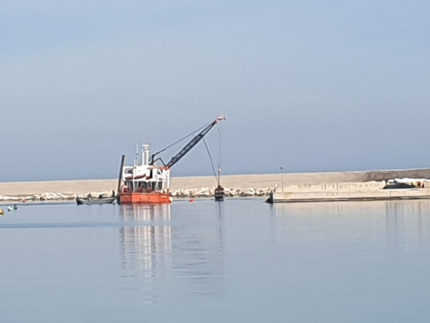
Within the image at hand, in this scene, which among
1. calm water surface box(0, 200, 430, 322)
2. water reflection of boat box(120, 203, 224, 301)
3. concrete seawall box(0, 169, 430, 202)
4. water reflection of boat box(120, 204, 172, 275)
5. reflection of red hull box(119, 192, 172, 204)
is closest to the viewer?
calm water surface box(0, 200, 430, 322)

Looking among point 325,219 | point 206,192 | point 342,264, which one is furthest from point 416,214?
point 206,192

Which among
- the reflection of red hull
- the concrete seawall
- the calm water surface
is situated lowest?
the calm water surface

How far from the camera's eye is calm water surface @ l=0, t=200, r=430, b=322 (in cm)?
1555

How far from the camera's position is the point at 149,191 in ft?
229

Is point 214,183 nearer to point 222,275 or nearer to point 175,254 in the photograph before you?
point 175,254

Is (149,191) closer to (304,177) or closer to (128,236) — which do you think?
(128,236)

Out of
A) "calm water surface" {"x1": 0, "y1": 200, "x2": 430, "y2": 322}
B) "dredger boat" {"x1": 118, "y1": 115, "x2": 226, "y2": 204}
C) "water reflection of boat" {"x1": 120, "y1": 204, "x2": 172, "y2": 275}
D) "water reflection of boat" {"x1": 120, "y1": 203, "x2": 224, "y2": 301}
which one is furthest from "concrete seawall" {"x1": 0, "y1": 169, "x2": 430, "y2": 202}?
"calm water surface" {"x1": 0, "y1": 200, "x2": 430, "y2": 322}

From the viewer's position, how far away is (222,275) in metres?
19.7

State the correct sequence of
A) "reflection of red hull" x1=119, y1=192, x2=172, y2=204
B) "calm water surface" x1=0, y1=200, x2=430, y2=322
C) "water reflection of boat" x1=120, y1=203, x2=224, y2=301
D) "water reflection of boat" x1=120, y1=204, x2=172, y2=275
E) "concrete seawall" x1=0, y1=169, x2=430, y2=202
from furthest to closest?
"concrete seawall" x1=0, y1=169, x2=430, y2=202
"reflection of red hull" x1=119, y1=192, x2=172, y2=204
"water reflection of boat" x1=120, y1=204, x2=172, y2=275
"water reflection of boat" x1=120, y1=203, x2=224, y2=301
"calm water surface" x1=0, y1=200, x2=430, y2=322

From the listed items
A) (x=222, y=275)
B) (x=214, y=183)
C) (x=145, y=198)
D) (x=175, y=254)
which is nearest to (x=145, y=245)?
(x=175, y=254)

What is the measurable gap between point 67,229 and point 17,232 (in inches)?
69.8

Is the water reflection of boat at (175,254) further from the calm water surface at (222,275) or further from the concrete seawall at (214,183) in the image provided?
the concrete seawall at (214,183)

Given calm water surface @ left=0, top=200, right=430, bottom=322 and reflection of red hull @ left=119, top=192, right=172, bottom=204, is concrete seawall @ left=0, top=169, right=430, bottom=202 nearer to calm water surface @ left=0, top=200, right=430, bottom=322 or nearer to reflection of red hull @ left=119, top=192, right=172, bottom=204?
reflection of red hull @ left=119, top=192, right=172, bottom=204

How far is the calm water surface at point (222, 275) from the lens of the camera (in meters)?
15.5
